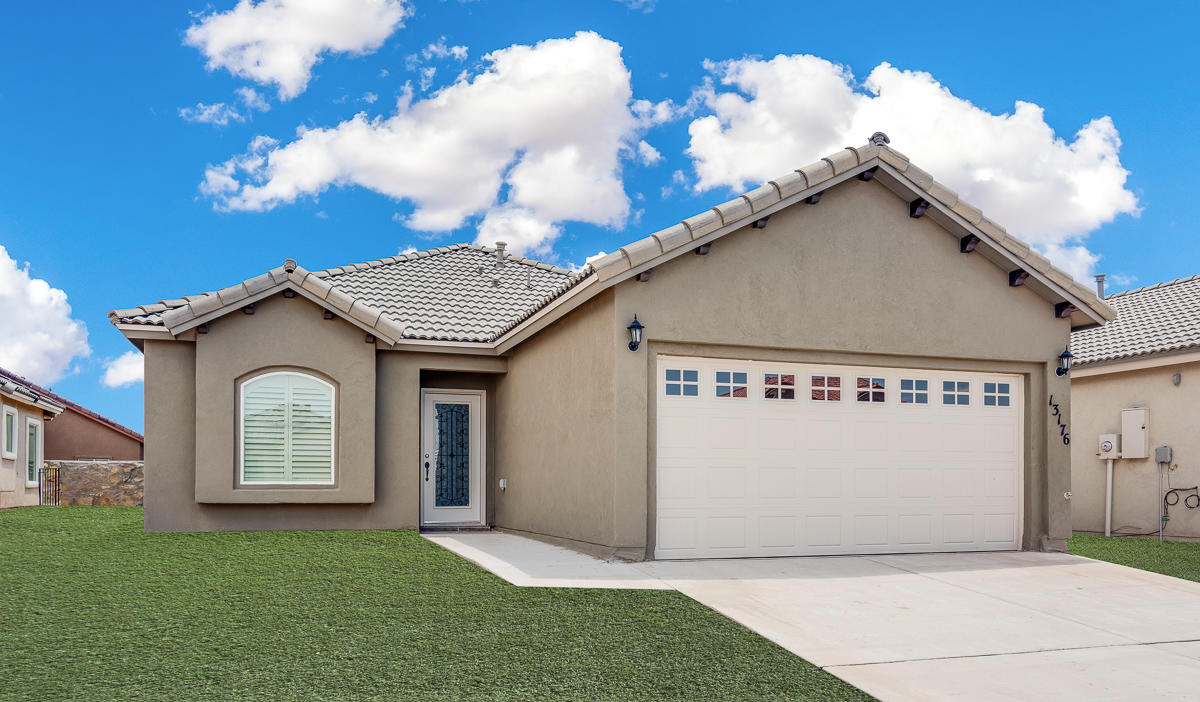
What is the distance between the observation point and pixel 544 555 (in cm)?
1107

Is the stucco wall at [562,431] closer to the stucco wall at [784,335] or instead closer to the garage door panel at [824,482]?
the stucco wall at [784,335]

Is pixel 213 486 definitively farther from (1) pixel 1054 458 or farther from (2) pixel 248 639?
(1) pixel 1054 458

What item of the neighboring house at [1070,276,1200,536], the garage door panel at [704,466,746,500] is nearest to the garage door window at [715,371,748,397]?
the garage door panel at [704,466,746,500]

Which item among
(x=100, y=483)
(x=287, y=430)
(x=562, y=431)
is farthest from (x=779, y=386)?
(x=100, y=483)

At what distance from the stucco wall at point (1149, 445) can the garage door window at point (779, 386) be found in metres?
8.33

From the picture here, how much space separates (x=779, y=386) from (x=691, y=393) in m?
1.20

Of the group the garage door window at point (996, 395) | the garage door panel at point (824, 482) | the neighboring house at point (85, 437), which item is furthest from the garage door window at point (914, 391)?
the neighboring house at point (85, 437)

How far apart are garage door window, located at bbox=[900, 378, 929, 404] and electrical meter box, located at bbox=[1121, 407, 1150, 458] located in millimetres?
6537

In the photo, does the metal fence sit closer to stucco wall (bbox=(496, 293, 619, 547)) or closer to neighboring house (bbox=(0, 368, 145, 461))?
neighboring house (bbox=(0, 368, 145, 461))

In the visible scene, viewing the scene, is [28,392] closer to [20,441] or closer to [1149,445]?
[20,441]

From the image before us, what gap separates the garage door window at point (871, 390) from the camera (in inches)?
466

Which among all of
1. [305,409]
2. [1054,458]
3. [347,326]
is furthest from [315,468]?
[1054,458]

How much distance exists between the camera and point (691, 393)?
36.1ft

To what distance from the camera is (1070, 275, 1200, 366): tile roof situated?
16.1m
